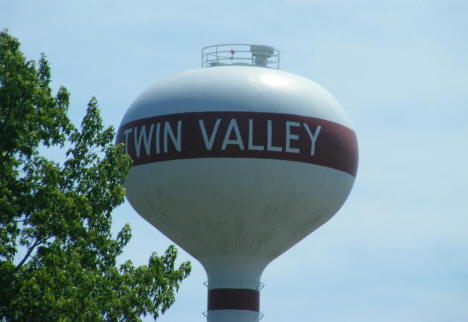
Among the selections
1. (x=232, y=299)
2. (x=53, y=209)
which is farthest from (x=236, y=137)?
(x=53, y=209)

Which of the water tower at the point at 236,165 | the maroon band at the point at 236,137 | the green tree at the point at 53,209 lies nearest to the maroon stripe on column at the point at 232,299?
the water tower at the point at 236,165

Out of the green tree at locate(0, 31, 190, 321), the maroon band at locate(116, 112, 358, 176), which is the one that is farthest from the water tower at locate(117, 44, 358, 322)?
the green tree at locate(0, 31, 190, 321)

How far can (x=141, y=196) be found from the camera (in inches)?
1198

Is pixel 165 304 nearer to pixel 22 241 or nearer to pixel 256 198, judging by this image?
pixel 22 241

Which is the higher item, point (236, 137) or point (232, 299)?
point (236, 137)

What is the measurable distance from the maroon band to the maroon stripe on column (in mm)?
4976

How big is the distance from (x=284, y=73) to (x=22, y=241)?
51.1 ft

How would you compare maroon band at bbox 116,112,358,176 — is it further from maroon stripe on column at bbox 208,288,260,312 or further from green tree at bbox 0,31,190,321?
green tree at bbox 0,31,190,321

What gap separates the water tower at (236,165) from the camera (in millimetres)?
28969

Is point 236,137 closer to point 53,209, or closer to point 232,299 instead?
point 232,299

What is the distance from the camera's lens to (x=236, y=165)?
28875 mm

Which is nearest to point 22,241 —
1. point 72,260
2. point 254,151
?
point 72,260

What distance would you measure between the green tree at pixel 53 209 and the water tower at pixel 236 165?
964cm

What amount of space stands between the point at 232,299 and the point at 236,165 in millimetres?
4930
